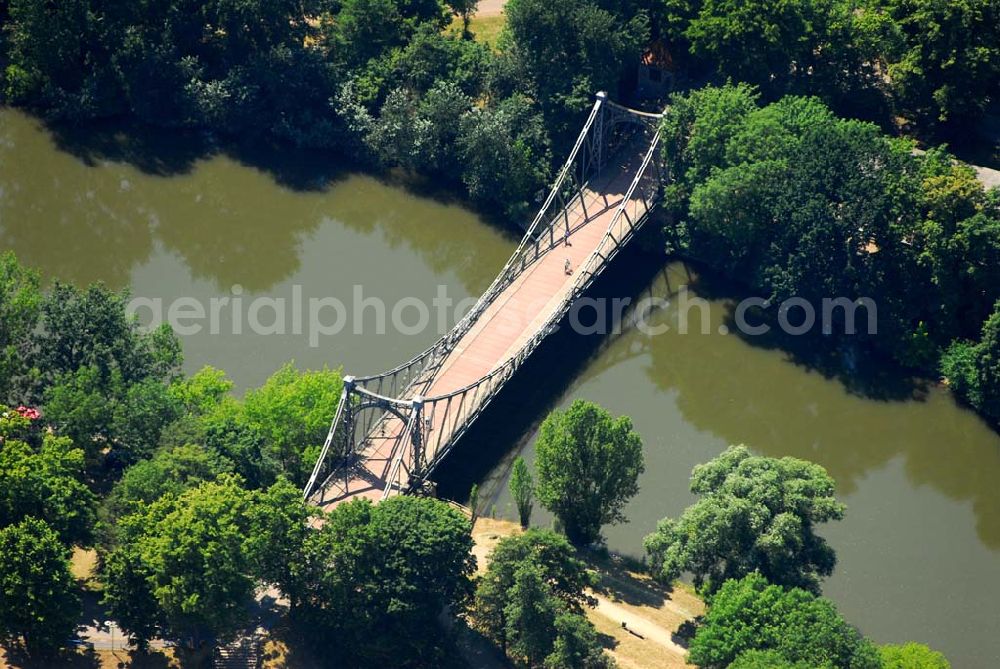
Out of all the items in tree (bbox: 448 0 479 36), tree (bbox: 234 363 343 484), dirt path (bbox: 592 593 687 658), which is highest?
tree (bbox: 448 0 479 36)

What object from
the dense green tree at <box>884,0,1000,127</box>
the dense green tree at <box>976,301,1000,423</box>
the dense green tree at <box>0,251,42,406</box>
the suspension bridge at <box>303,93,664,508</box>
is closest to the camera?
the dense green tree at <box>0,251,42,406</box>

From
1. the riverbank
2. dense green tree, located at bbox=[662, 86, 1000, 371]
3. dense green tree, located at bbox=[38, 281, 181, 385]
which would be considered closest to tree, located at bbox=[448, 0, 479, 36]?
dense green tree, located at bbox=[662, 86, 1000, 371]

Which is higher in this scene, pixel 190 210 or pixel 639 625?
pixel 190 210

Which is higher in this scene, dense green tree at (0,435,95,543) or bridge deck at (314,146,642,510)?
bridge deck at (314,146,642,510)

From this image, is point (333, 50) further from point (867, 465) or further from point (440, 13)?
point (867, 465)

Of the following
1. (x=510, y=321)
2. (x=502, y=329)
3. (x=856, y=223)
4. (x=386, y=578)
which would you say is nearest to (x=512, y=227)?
(x=510, y=321)

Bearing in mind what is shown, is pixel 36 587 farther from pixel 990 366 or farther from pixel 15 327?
pixel 990 366

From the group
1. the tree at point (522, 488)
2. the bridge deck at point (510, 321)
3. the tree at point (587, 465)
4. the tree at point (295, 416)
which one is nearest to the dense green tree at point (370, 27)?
the bridge deck at point (510, 321)

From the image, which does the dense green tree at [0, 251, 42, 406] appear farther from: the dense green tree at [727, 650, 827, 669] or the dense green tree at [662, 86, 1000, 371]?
the dense green tree at [662, 86, 1000, 371]
